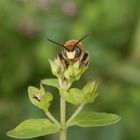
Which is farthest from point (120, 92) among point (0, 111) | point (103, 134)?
point (0, 111)

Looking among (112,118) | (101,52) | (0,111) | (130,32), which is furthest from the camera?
(130,32)

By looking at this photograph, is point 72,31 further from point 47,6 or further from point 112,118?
point 112,118

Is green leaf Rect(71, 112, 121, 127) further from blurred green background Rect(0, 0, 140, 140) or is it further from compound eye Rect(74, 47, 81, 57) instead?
blurred green background Rect(0, 0, 140, 140)

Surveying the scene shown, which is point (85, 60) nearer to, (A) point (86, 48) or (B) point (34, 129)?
(B) point (34, 129)

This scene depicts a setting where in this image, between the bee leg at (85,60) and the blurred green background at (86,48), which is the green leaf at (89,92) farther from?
the blurred green background at (86,48)

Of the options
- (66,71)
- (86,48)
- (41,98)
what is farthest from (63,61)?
(86,48)

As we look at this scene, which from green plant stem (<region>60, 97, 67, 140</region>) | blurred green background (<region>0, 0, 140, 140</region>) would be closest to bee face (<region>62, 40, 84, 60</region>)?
green plant stem (<region>60, 97, 67, 140</region>)
